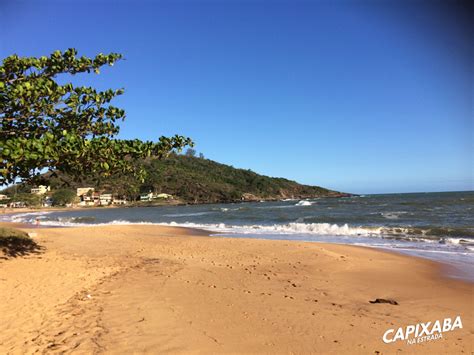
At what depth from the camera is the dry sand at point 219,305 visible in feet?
13.5

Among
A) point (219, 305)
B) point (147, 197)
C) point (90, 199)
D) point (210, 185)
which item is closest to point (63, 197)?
point (90, 199)

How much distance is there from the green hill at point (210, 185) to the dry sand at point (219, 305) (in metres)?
81.9

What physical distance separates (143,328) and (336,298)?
363cm

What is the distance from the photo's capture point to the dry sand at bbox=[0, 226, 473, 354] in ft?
13.5

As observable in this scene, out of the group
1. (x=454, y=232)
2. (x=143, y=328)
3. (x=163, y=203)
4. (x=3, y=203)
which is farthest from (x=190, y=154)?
(x=143, y=328)

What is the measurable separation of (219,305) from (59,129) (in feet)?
17.4

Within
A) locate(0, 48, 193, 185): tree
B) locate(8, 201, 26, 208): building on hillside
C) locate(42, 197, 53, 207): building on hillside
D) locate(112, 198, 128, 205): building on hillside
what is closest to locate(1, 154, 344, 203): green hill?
locate(112, 198, 128, 205): building on hillside

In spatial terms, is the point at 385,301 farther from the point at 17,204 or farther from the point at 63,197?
the point at 17,204

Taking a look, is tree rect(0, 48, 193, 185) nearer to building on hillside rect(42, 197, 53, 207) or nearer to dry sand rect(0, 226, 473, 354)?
dry sand rect(0, 226, 473, 354)

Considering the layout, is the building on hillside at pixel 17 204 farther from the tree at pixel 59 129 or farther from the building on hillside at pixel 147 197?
the tree at pixel 59 129

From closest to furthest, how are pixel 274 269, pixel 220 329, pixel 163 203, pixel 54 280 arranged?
pixel 220 329
pixel 54 280
pixel 274 269
pixel 163 203

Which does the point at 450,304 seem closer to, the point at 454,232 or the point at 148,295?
the point at 148,295

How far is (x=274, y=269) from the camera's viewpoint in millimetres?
8797

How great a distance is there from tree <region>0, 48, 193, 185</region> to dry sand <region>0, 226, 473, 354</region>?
2.44 m
